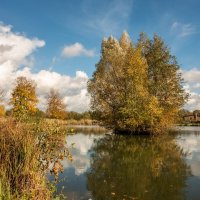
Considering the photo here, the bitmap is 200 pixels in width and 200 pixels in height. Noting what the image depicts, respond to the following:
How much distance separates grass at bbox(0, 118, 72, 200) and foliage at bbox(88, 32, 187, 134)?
26103 millimetres

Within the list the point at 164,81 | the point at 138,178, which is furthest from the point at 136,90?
the point at 138,178

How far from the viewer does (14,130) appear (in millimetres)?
6504

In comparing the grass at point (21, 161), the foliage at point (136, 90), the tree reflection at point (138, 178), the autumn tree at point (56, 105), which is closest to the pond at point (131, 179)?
the tree reflection at point (138, 178)

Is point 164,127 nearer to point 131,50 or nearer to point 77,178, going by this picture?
point 131,50

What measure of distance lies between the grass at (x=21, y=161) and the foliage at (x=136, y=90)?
1028 inches

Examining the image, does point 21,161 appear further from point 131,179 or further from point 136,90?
point 136,90

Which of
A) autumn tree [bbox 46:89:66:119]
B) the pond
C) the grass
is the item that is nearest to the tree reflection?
the pond

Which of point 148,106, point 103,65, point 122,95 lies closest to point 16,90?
point 103,65

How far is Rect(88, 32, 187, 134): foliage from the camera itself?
3288 cm

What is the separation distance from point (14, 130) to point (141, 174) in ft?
21.5

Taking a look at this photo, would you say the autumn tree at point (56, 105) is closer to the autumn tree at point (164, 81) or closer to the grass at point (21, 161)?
the autumn tree at point (164, 81)

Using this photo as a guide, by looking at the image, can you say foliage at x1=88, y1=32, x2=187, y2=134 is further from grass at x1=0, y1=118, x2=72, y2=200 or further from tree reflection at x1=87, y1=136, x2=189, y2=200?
grass at x1=0, y1=118, x2=72, y2=200

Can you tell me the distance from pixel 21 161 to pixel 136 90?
27.6m

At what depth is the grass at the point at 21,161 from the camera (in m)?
5.89
